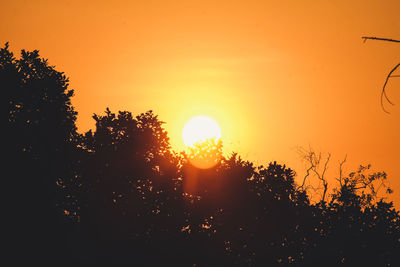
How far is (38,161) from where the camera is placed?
24.0 m

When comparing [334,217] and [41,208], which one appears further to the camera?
[334,217]

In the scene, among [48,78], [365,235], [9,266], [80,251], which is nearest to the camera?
[9,266]

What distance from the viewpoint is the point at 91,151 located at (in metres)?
26.5

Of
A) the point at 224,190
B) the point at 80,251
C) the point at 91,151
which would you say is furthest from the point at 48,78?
the point at 224,190

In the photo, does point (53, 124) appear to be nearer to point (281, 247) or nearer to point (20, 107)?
point (20, 107)

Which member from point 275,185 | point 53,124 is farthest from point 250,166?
point 53,124

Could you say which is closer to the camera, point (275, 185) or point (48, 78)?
point (48, 78)

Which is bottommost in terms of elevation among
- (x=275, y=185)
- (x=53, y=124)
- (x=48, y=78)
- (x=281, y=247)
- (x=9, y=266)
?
(x=9, y=266)

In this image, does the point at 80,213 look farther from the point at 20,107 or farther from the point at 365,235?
the point at 365,235

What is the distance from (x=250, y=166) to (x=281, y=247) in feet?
21.7

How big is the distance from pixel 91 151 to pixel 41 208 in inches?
222

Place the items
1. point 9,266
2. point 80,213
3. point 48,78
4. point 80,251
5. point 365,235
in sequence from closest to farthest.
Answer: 1. point 9,266
2. point 80,251
3. point 80,213
4. point 48,78
5. point 365,235

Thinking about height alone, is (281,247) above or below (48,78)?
below

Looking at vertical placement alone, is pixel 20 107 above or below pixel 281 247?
above
